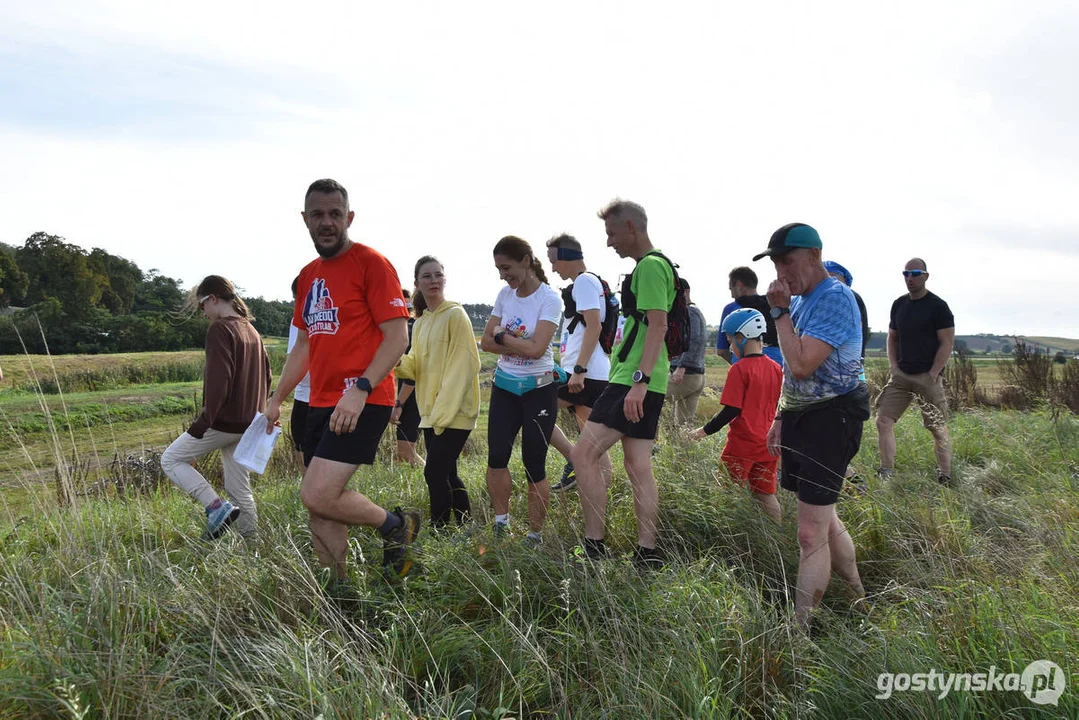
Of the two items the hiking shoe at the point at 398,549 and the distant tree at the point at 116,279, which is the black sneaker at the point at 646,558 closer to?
the hiking shoe at the point at 398,549

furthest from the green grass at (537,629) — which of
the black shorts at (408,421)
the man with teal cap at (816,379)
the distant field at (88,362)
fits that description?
the distant field at (88,362)

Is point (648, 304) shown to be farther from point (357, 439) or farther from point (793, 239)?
point (357, 439)

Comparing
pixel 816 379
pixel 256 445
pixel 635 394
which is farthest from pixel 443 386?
pixel 816 379

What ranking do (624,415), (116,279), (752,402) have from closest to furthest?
(624,415) < (752,402) < (116,279)

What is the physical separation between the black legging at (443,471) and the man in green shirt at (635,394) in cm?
103

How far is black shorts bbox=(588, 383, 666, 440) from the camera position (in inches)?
168

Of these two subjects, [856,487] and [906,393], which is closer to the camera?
[856,487]

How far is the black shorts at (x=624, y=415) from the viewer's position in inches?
168

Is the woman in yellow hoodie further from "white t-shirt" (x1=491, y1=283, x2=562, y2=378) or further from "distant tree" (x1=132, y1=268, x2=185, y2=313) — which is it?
"distant tree" (x1=132, y1=268, x2=185, y2=313)

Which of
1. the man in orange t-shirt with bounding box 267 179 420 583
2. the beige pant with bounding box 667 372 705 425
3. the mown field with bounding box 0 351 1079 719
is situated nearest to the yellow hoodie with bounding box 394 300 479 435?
the mown field with bounding box 0 351 1079 719

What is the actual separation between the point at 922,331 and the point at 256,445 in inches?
242

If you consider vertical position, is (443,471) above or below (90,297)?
below

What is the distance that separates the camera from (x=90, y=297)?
53.2m

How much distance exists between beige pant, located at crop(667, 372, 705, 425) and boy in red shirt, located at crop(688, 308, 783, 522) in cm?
267
